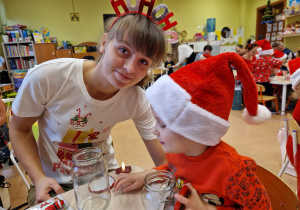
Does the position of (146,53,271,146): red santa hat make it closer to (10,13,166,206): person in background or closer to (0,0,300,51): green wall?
(10,13,166,206): person in background

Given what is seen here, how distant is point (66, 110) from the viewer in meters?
0.90

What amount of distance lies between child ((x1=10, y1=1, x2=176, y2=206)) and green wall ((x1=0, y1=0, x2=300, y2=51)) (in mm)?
5755

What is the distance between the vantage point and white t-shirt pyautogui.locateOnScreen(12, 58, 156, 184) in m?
0.85

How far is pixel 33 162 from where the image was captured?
87 centimetres

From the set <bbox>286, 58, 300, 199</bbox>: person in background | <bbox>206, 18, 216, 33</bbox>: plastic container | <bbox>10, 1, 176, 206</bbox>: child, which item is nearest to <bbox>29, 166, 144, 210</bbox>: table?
<bbox>10, 1, 176, 206</bbox>: child

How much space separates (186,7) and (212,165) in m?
8.09

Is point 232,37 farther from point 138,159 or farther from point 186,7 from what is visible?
point 138,159

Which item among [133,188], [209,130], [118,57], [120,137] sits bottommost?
→ [120,137]

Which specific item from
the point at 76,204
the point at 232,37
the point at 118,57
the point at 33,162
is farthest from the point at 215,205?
the point at 232,37

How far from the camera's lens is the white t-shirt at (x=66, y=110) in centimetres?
85

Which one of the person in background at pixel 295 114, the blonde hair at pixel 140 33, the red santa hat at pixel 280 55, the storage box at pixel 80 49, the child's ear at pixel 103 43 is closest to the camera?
the blonde hair at pixel 140 33

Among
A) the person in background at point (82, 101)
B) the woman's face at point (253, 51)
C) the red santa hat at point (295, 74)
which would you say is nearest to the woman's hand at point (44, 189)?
the person in background at point (82, 101)

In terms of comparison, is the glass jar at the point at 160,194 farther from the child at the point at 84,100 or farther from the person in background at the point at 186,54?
the person in background at the point at 186,54

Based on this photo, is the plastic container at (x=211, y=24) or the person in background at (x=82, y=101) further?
the plastic container at (x=211, y=24)
